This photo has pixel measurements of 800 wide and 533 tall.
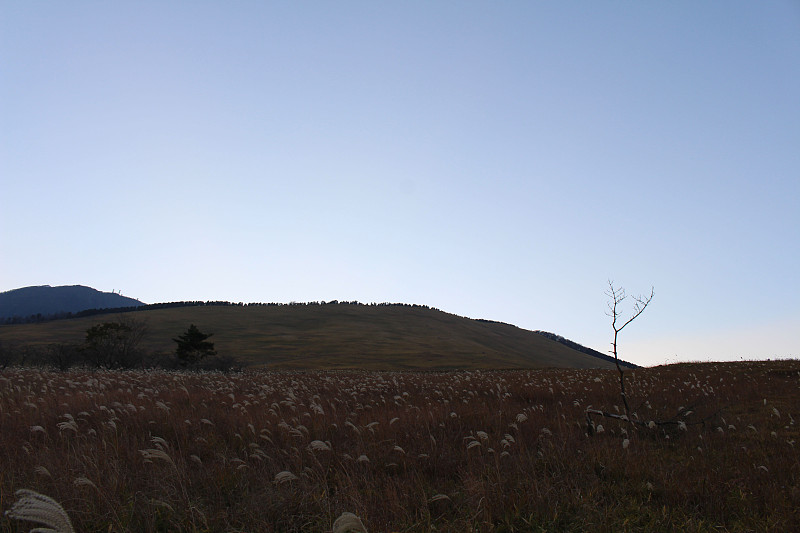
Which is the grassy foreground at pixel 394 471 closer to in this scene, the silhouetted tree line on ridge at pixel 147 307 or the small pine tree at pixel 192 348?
the small pine tree at pixel 192 348

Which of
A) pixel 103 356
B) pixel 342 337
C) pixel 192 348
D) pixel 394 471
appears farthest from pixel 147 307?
pixel 394 471

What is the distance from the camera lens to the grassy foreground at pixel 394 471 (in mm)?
4578

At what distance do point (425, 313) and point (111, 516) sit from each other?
17373 cm

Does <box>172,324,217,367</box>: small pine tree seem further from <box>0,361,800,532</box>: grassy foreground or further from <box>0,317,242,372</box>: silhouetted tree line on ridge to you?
<box>0,361,800,532</box>: grassy foreground

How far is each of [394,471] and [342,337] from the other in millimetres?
114929

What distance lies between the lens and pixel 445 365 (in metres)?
87.9

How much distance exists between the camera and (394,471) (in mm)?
6016

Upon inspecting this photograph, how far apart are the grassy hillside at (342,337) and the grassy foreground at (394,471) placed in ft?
222

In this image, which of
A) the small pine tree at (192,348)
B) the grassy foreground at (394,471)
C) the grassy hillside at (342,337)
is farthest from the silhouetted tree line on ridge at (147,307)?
the grassy foreground at (394,471)

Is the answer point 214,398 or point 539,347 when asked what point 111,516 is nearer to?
point 214,398

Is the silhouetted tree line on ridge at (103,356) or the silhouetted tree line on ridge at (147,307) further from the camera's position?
the silhouetted tree line on ridge at (147,307)

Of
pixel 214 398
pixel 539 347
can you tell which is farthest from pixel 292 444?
pixel 539 347

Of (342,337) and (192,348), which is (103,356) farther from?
(342,337)

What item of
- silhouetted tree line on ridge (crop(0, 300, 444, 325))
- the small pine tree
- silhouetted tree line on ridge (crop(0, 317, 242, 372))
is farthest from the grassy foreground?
silhouetted tree line on ridge (crop(0, 300, 444, 325))
